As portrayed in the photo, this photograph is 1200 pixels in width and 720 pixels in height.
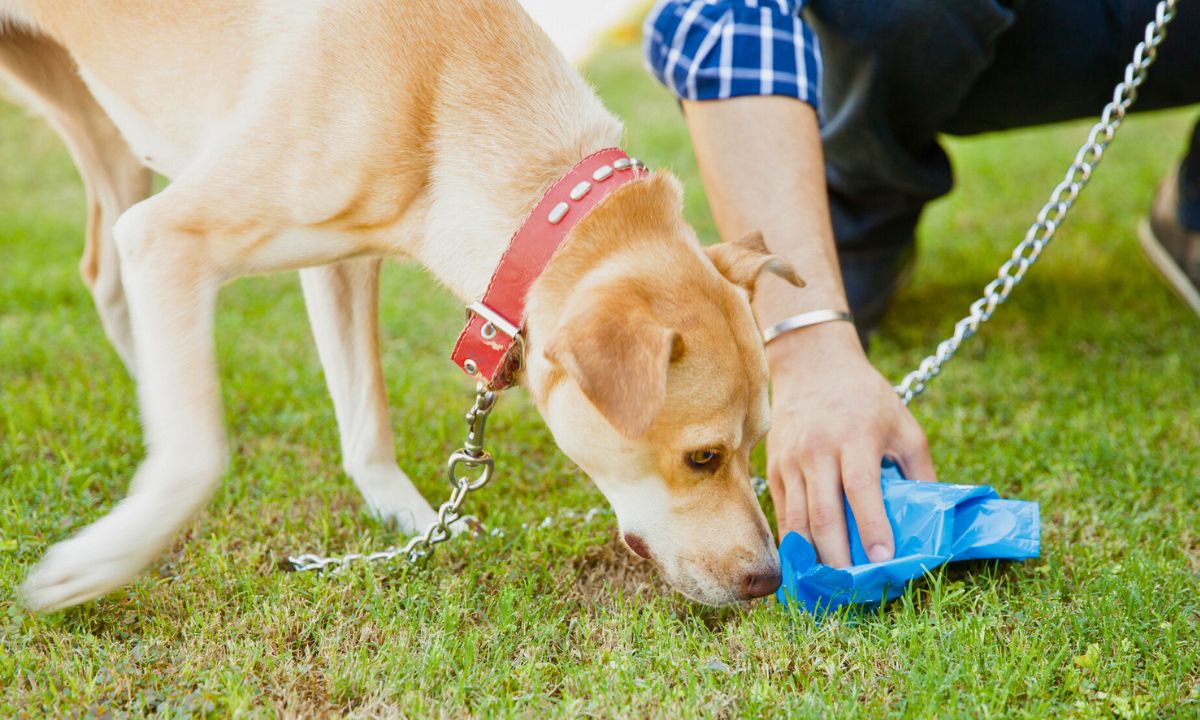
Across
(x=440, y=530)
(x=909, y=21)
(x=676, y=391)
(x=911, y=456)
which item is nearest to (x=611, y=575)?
(x=440, y=530)

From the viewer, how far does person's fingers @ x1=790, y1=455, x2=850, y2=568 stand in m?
2.63

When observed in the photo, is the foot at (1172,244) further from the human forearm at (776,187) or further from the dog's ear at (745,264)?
the dog's ear at (745,264)

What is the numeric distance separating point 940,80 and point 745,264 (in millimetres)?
1658

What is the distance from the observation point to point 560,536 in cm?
295

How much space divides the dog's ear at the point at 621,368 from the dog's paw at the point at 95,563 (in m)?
1.05

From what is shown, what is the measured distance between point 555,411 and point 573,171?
0.58m

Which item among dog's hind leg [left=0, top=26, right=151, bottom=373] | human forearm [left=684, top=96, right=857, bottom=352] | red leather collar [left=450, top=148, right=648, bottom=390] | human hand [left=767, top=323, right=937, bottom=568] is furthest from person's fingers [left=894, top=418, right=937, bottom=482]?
dog's hind leg [left=0, top=26, right=151, bottom=373]

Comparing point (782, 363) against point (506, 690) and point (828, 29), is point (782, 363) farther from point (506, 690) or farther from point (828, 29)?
point (828, 29)

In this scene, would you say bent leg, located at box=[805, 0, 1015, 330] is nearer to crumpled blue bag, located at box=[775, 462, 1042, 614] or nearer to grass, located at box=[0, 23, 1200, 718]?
grass, located at box=[0, 23, 1200, 718]

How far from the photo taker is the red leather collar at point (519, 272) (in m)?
2.49

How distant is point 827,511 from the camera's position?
2.64 metres

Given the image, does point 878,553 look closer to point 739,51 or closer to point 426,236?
point 426,236

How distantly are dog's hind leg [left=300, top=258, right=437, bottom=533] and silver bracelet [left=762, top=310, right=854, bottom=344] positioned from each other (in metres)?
1.14

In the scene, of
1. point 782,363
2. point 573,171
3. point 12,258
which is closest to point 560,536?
point 782,363
